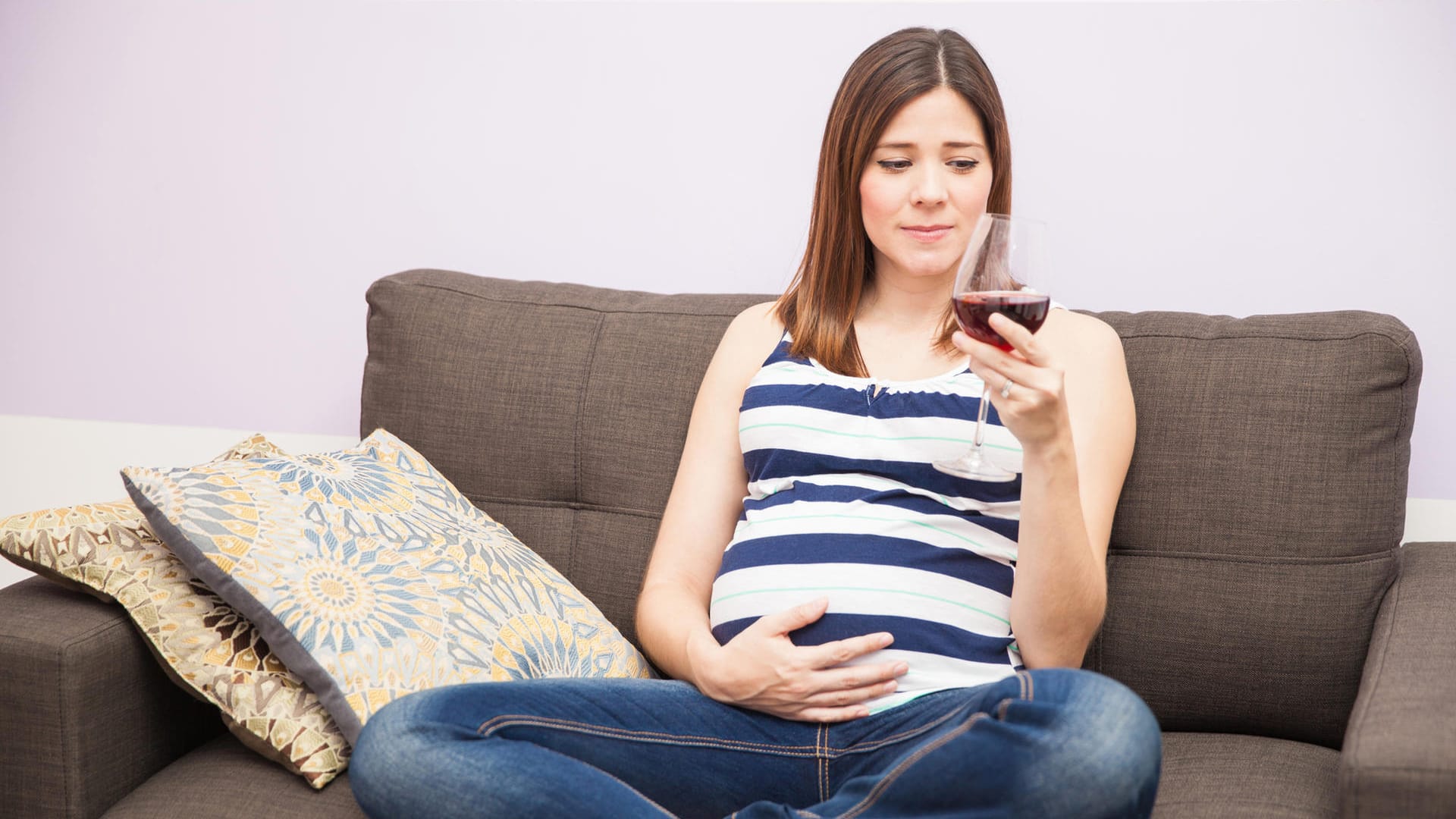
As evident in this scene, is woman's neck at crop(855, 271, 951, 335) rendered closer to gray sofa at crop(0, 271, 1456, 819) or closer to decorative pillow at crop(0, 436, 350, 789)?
gray sofa at crop(0, 271, 1456, 819)

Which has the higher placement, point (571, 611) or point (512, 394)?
point (512, 394)

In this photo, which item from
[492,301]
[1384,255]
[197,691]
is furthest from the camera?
[492,301]

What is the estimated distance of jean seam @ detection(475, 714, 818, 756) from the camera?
126 centimetres

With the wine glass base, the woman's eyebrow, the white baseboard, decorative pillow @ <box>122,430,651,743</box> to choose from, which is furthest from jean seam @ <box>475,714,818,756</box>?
the white baseboard

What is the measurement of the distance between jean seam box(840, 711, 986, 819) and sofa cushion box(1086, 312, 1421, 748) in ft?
1.84

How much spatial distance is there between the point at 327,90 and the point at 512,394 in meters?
0.84

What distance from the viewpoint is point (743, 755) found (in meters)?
1.32

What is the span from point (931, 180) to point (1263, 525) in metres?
0.63

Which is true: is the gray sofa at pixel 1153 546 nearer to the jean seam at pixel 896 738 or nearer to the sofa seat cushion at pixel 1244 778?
the sofa seat cushion at pixel 1244 778

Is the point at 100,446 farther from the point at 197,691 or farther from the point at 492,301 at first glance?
the point at 197,691

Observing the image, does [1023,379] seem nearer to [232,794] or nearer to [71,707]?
[232,794]

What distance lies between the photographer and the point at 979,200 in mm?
1541

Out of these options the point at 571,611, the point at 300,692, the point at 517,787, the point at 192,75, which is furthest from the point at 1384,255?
the point at 192,75

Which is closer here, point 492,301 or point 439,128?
point 492,301
